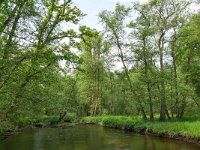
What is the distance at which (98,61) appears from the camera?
2127 inches

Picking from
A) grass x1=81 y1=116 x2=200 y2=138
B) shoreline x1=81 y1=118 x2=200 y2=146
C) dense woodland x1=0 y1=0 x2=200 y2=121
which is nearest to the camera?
dense woodland x1=0 y1=0 x2=200 y2=121

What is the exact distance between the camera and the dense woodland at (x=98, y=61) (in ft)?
40.9

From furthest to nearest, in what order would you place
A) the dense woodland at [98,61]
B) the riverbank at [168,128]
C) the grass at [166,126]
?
the grass at [166,126] → the riverbank at [168,128] → the dense woodland at [98,61]

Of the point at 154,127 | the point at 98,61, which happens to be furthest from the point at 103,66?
the point at 154,127

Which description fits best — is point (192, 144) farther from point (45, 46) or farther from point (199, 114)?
point (199, 114)

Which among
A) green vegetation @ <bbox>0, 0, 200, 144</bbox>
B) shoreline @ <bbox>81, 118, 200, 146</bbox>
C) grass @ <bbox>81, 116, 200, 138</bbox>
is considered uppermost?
green vegetation @ <bbox>0, 0, 200, 144</bbox>

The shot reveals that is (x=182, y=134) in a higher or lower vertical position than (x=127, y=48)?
lower

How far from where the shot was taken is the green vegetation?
12.6 m

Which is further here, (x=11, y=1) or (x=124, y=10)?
(x=124, y=10)

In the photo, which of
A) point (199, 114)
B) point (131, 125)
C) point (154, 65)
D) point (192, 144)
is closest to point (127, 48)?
point (154, 65)

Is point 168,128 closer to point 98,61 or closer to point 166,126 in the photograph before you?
point 166,126

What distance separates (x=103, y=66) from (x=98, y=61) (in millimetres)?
1580

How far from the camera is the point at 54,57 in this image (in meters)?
13.8

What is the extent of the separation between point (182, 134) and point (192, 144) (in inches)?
87.5
